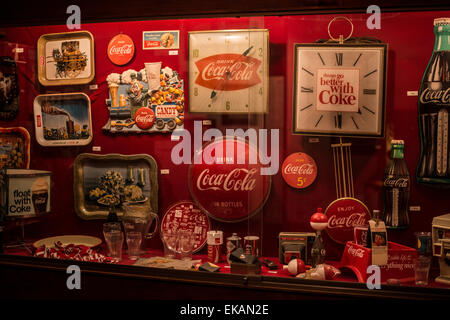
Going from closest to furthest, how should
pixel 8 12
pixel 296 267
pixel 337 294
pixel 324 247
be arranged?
1. pixel 337 294
2. pixel 296 267
3. pixel 324 247
4. pixel 8 12

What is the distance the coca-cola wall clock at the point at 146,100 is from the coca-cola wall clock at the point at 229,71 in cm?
15

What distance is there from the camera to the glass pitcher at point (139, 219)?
3.19m

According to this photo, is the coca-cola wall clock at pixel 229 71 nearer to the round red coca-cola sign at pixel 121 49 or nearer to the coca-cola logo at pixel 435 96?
the round red coca-cola sign at pixel 121 49

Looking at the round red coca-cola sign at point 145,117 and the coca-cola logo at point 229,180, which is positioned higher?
Result: the round red coca-cola sign at point 145,117

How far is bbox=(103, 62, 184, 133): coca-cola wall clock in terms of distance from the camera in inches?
125

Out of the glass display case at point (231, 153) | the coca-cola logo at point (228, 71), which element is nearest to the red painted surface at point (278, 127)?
the glass display case at point (231, 153)

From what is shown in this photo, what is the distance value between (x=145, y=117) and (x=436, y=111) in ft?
6.62

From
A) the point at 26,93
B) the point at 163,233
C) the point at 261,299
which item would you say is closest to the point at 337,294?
the point at 261,299

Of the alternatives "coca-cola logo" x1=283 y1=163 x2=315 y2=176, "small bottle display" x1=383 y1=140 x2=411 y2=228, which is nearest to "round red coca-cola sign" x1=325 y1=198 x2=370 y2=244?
"small bottle display" x1=383 y1=140 x2=411 y2=228

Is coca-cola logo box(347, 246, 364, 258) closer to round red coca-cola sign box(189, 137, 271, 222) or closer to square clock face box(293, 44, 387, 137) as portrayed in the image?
round red coca-cola sign box(189, 137, 271, 222)

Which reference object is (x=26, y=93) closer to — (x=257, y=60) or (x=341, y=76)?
(x=257, y=60)

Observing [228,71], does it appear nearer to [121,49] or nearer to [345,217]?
[121,49]
